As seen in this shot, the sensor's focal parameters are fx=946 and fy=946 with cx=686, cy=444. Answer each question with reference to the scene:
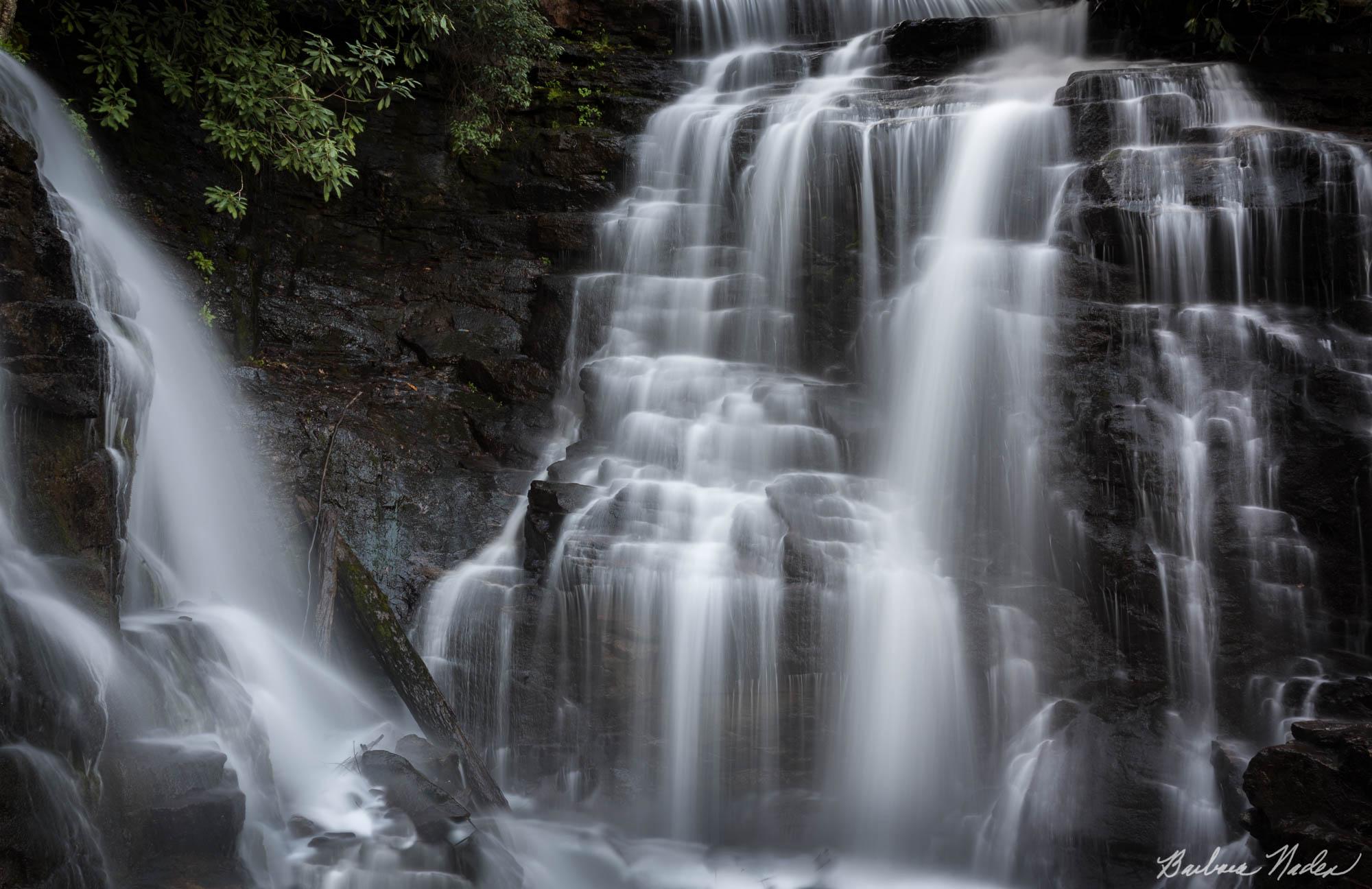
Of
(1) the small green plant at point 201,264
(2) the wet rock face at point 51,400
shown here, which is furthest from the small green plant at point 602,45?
(2) the wet rock face at point 51,400

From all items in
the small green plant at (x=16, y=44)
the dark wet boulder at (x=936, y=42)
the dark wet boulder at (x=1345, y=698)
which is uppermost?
the dark wet boulder at (x=936, y=42)

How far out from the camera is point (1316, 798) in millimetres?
5441

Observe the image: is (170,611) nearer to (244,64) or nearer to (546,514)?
(546,514)

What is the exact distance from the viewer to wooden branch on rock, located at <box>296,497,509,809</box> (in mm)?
6551

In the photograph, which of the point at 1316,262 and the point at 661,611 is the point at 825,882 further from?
the point at 1316,262

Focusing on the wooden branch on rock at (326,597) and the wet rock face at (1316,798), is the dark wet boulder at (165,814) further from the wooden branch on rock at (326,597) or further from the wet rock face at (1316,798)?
the wet rock face at (1316,798)

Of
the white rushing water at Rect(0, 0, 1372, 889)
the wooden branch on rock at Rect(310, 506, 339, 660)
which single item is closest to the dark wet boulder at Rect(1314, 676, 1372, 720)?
the white rushing water at Rect(0, 0, 1372, 889)

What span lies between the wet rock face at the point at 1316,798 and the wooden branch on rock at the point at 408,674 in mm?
4842

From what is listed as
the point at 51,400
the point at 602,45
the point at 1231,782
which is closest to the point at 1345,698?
the point at 1231,782

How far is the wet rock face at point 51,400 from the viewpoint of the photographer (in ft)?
18.0

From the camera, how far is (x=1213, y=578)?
272 inches

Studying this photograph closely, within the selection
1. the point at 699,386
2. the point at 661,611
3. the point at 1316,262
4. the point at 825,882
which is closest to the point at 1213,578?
the point at 1316,262

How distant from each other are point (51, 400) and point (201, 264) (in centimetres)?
416

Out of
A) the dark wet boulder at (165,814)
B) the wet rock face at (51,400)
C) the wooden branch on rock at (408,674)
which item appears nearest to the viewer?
the dark wet boulder at (165,814)
